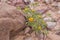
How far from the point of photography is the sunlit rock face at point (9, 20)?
95.5 inches

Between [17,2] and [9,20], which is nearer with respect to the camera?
[9,20]

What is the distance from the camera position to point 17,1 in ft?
14.0

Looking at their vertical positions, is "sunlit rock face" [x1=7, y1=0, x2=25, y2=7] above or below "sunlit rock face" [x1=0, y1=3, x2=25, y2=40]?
below

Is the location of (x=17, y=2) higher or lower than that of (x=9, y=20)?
lower

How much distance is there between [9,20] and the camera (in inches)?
98.7

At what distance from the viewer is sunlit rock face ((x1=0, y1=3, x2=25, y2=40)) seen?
2426 millimetres

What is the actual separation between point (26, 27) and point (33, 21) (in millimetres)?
346

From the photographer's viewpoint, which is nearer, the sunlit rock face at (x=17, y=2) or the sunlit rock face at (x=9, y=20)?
the sunlit rock face at (x=9, y=20)

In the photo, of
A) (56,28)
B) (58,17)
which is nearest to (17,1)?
(58,17)

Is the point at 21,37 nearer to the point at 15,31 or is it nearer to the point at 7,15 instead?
the point at 15,31

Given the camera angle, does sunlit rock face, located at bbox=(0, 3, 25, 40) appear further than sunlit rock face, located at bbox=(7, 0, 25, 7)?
No

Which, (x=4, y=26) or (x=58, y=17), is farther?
(x=58, y=17)

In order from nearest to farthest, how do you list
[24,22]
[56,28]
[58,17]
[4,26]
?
[4,26], [24,22], [56,28], [58,17]

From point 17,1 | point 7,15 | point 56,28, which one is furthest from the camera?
point 17,1
